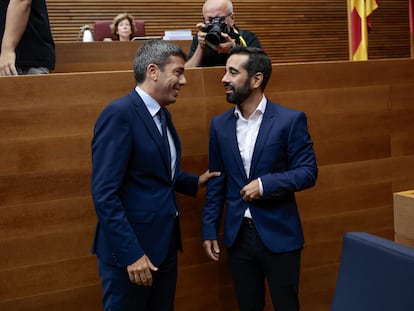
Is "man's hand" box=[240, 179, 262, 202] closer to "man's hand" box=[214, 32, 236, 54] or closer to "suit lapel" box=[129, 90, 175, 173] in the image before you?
"suit lapel" box=[129, 90, 175, 173]

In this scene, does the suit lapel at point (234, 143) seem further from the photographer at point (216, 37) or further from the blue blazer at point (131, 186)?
the photographer at point (216, 37)

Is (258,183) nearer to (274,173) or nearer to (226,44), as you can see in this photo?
(274,173)

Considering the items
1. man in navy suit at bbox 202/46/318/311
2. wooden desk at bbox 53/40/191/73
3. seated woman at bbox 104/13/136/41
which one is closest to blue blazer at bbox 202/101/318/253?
man in navy suit at bbox 202/46/318/311

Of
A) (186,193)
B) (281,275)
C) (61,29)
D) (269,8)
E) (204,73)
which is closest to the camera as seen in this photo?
(281,275)

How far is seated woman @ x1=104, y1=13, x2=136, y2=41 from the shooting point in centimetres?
511

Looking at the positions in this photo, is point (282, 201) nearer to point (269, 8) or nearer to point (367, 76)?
point (367, 76)

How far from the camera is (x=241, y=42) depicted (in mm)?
2666

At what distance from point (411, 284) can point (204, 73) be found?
1.51 m

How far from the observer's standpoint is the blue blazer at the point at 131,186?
1.80 metres

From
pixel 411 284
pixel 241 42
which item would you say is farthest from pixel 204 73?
pixel 411 284

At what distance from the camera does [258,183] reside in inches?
81.5

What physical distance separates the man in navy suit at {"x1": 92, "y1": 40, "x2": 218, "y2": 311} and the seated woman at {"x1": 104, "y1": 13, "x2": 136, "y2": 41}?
3.26 metres

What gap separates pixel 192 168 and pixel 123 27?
2907 mm

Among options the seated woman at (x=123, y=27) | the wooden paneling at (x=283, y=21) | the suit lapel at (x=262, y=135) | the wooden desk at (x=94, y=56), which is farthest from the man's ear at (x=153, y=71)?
the wooden paneling at (x=283, y=21)
